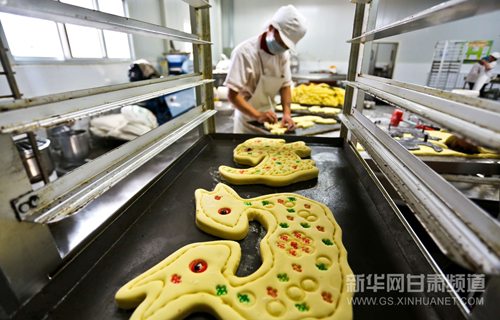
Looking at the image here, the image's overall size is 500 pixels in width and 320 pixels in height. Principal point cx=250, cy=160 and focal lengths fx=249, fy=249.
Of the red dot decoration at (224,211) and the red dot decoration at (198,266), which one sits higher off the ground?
the red dot decoration at (224,211)

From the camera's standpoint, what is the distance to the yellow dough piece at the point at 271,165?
115 cm

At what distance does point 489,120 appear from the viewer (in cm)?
45

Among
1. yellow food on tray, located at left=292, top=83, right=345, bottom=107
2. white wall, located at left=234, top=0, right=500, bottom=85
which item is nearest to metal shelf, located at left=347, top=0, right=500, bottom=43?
yellow food on tray, located at left=292, top=83, right=345, bottom=107

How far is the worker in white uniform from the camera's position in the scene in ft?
6.46

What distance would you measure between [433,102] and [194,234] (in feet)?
→ 2.63

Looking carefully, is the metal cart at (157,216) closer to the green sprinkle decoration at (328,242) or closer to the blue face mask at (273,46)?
the green sprinkle decoration at (328,242)

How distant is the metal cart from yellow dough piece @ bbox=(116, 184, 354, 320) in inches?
1.8

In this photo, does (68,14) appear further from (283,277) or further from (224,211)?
(283,277)

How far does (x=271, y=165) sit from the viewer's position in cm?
125

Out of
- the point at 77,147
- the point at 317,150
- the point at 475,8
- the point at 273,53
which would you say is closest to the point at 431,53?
the point at 273,53

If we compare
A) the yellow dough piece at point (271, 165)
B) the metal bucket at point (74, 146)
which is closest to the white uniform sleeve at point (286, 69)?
the yellow dough piece at point (271, 165)

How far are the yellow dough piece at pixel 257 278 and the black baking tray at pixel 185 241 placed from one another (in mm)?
44

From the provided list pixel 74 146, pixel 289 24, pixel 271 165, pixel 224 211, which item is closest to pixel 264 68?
pixel 289 24

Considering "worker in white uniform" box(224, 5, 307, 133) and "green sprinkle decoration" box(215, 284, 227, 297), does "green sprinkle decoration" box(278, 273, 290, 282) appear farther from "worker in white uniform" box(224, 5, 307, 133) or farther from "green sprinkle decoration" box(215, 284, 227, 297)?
"worker in white uniform" box(224, 5, 307, 133)
